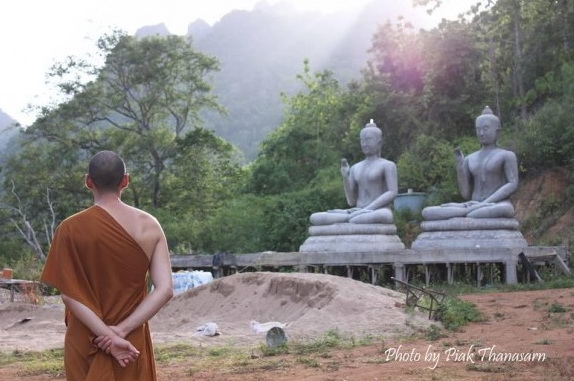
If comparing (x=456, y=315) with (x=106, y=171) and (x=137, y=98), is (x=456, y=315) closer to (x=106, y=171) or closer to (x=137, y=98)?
(x=106, y=171)

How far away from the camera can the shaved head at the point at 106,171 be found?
398cm

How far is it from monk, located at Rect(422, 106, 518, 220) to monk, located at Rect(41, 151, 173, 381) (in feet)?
46.3

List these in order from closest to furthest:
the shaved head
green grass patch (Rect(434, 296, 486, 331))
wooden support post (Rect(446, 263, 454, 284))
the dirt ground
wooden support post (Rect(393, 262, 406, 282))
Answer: the shaved head → the dirt ground → green grass patch (Rect(434, 296, 486, 331)) → wooden support post (Rect(446, 263, 454, 284)) → wooden support post (Rect(393, 262, 406, 282))

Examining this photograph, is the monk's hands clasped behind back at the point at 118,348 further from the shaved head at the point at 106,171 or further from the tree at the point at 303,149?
the tree at the point at 303,149

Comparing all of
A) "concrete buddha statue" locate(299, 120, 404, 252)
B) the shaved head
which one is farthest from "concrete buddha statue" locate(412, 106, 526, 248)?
the shaved head

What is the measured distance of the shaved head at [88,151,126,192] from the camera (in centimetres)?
398

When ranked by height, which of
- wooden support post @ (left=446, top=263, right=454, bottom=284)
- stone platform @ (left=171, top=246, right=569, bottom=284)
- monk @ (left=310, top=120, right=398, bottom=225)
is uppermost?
monk @ (left=310, top=120, right=398, bottom=225)

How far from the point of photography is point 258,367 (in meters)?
8.28

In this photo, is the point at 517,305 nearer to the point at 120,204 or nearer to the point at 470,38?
the point at 120,204

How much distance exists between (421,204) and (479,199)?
532 centimetres

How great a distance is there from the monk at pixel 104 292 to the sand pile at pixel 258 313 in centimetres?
671

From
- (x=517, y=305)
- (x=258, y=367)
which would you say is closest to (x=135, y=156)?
(x=517, y=305)

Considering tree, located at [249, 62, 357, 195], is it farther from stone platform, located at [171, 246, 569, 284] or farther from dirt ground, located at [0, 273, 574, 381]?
dirt ground, located at [0, 273, 574, 381]

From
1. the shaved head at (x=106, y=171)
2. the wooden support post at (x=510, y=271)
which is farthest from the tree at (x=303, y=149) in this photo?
the shaved head at (x=106, y=171)
